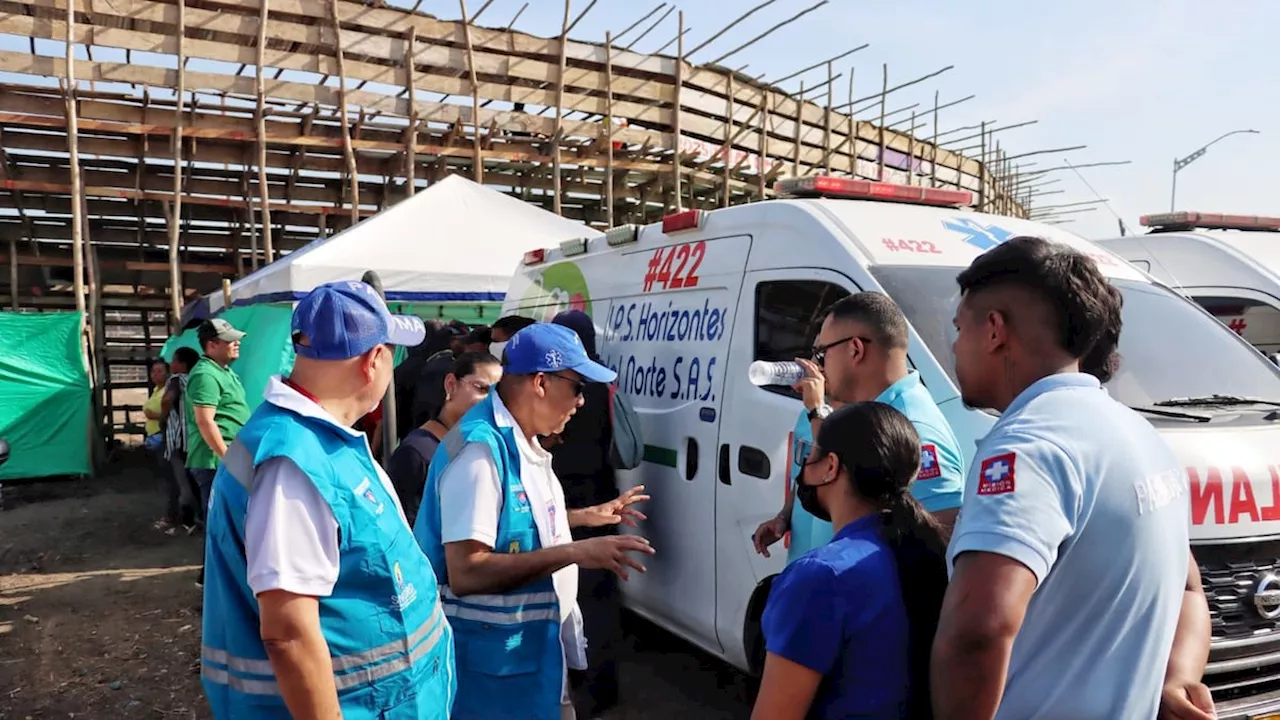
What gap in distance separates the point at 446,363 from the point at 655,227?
4.47 ft

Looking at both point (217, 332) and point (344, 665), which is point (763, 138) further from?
point (344, 665)

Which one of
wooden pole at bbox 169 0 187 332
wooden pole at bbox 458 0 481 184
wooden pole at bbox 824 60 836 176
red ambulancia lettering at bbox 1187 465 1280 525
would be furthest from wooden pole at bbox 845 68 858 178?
red ambulancia lettering at bbox 1187 465 1280 525

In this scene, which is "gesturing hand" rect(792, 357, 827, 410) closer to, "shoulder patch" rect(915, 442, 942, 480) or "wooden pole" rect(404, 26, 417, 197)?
"shoulder patch" rect(915, 442, 942, 480)

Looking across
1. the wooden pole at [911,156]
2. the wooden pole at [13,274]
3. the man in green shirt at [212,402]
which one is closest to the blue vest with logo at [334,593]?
the man in green shirt at [212,402]

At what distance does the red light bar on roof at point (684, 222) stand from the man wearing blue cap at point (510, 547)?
5.81ft

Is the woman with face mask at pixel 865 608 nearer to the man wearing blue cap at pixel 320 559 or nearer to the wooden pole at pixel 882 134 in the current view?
the man wearing blue cap at pixel 320 559

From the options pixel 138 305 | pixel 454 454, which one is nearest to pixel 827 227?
pixel 454 454

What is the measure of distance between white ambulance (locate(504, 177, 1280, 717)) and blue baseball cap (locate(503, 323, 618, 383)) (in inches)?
43.0

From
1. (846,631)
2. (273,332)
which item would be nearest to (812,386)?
(846,631)

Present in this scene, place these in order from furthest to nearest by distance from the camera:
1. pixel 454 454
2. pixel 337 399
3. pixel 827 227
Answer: pixel 827 227 < pixel 454 454 < pixel 337 399

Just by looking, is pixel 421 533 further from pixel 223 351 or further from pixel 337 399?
pixel 223 351

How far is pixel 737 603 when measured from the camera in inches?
145

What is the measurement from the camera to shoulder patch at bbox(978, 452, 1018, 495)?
53.2 inches

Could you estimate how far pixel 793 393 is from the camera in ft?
11.6
